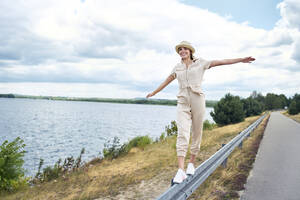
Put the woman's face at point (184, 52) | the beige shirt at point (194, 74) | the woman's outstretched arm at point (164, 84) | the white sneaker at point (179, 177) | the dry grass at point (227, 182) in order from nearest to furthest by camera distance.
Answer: the white sneaker at point (179, 177), the beige shirt at point (194, 74), the woman's face at point (184, 52), the woman's outstretched arm at point (164, 84), the dry grass at point (227, 182)

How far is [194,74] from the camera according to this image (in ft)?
11.8

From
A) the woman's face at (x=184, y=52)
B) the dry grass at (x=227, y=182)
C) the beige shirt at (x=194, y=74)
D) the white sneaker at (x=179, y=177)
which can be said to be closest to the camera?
the white sneaker at (x=179, y=177)

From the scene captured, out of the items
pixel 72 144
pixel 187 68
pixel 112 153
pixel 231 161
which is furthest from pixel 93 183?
pixel 72 144

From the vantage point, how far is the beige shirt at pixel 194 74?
360 centimetres

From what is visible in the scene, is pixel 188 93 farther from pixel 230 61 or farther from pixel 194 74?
pixel 230 61

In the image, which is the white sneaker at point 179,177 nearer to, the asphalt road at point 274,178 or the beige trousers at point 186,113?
the beige trousers at point 186,113

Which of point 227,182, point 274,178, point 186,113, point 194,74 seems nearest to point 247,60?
point 194,74

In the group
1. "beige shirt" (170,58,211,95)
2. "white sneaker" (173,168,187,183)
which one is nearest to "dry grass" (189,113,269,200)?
"white sneaker" (173,168,187,183)

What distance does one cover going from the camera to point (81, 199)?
5.34 m

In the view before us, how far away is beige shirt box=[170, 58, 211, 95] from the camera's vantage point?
11.8 feet

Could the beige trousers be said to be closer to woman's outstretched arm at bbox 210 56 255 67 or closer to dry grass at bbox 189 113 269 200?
woman's outstretched arm at bbox 210 56 255 67

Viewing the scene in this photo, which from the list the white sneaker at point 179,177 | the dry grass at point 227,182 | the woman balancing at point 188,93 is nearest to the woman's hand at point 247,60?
the woman balancing at point 188,93

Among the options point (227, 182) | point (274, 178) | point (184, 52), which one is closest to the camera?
point (184, 52)

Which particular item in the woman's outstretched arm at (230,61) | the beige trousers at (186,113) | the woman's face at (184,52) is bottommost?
the beige trousers at (186,113)
